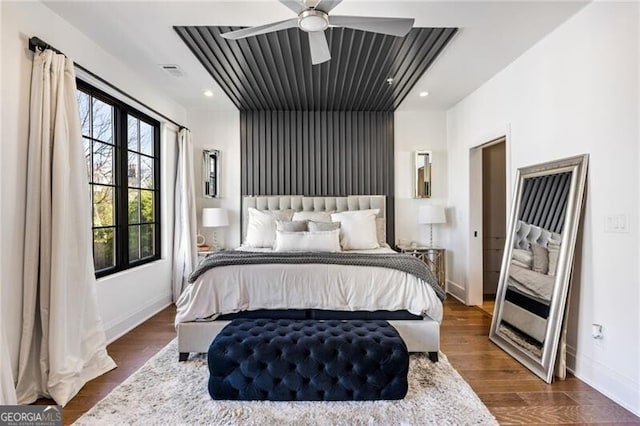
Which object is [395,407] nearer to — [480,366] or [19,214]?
[480,366]

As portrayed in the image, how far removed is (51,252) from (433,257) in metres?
4.22

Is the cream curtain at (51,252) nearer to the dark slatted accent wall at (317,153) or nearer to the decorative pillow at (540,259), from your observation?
the dark slatted accent wall at (317,153)

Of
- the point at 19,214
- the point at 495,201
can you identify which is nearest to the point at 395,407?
the point at 19,214

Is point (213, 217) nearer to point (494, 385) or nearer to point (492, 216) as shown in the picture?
point (494, 385)

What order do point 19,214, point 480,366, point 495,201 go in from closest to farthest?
point 19,214
point 480,366
point 495,201

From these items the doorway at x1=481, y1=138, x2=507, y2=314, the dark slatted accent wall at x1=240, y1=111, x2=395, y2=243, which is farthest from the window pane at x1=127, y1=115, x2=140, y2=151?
the doorway at x1=481, y1=138, x2=507, y2=314

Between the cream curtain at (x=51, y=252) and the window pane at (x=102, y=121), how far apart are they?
764mm

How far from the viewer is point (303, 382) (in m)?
2.17

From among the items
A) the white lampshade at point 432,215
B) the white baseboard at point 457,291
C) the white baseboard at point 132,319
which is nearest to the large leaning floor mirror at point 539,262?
the white baseboard at point 457,291

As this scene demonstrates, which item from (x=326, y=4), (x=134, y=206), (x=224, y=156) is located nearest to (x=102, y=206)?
(x=134, y=206)

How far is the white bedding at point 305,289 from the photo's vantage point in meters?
2.83

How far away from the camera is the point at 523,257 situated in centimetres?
311

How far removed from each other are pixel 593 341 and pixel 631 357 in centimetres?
27

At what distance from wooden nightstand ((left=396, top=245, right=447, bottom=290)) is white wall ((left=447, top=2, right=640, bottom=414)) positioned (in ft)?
6.16
